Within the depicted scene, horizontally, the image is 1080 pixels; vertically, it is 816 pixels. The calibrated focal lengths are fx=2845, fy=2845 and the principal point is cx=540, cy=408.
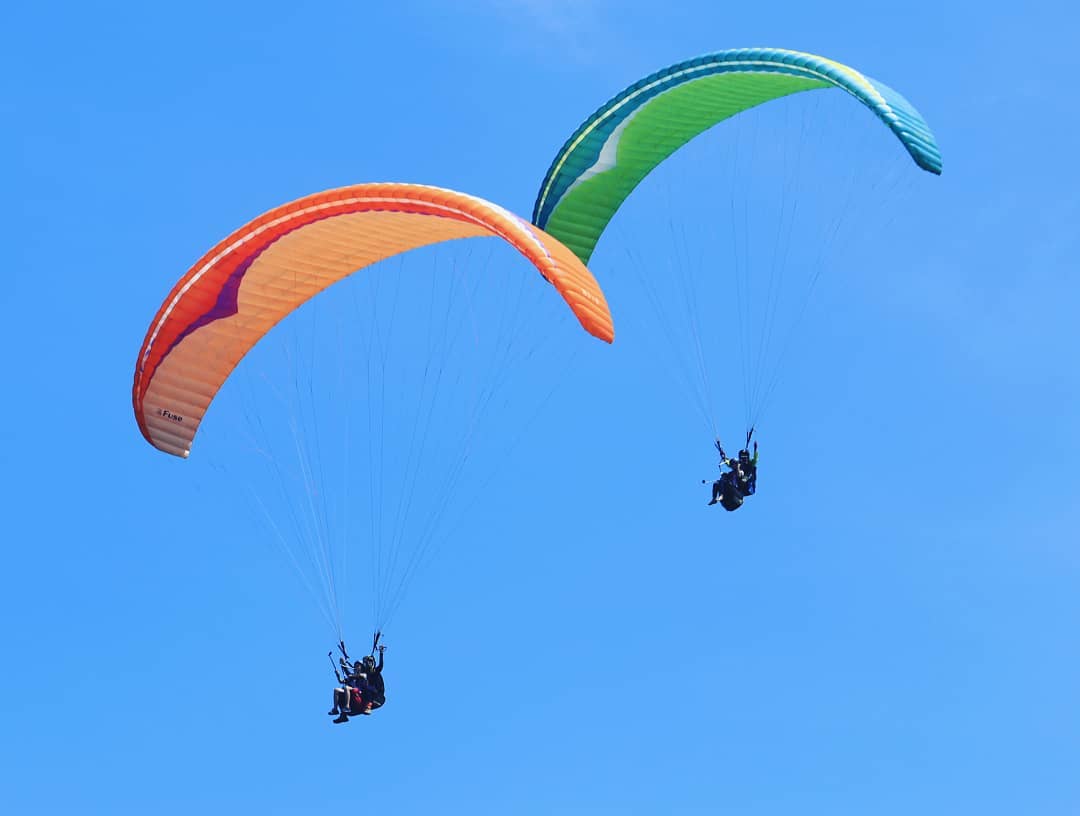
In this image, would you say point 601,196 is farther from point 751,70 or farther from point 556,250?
point 556,250

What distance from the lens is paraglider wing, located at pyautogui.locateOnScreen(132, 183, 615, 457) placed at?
3088 centimetres

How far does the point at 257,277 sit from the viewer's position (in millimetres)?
32906

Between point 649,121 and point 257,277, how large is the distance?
533 centimetres

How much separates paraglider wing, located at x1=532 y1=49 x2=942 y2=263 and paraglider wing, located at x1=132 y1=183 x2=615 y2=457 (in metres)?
2.56

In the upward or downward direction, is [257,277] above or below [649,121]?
below

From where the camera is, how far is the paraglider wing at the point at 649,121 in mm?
32656

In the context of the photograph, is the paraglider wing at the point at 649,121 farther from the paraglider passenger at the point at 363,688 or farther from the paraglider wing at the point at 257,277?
the paraglider passenger at the point at 363,688

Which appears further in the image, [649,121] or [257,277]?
[649,121]

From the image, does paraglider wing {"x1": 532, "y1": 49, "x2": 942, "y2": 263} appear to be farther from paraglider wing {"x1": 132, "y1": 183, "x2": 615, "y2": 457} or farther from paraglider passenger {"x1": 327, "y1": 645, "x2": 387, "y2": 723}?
paraglider passenger {"x1": 327, "y1": 645, "x2": 387, "y2": 723}

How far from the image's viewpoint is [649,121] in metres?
34.7

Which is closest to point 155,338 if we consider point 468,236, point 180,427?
point 180,427

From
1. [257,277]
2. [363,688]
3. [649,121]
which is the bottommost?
[363,688]

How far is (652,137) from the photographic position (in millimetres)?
35062

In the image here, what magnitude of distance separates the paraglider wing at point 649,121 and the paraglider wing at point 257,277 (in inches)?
101
